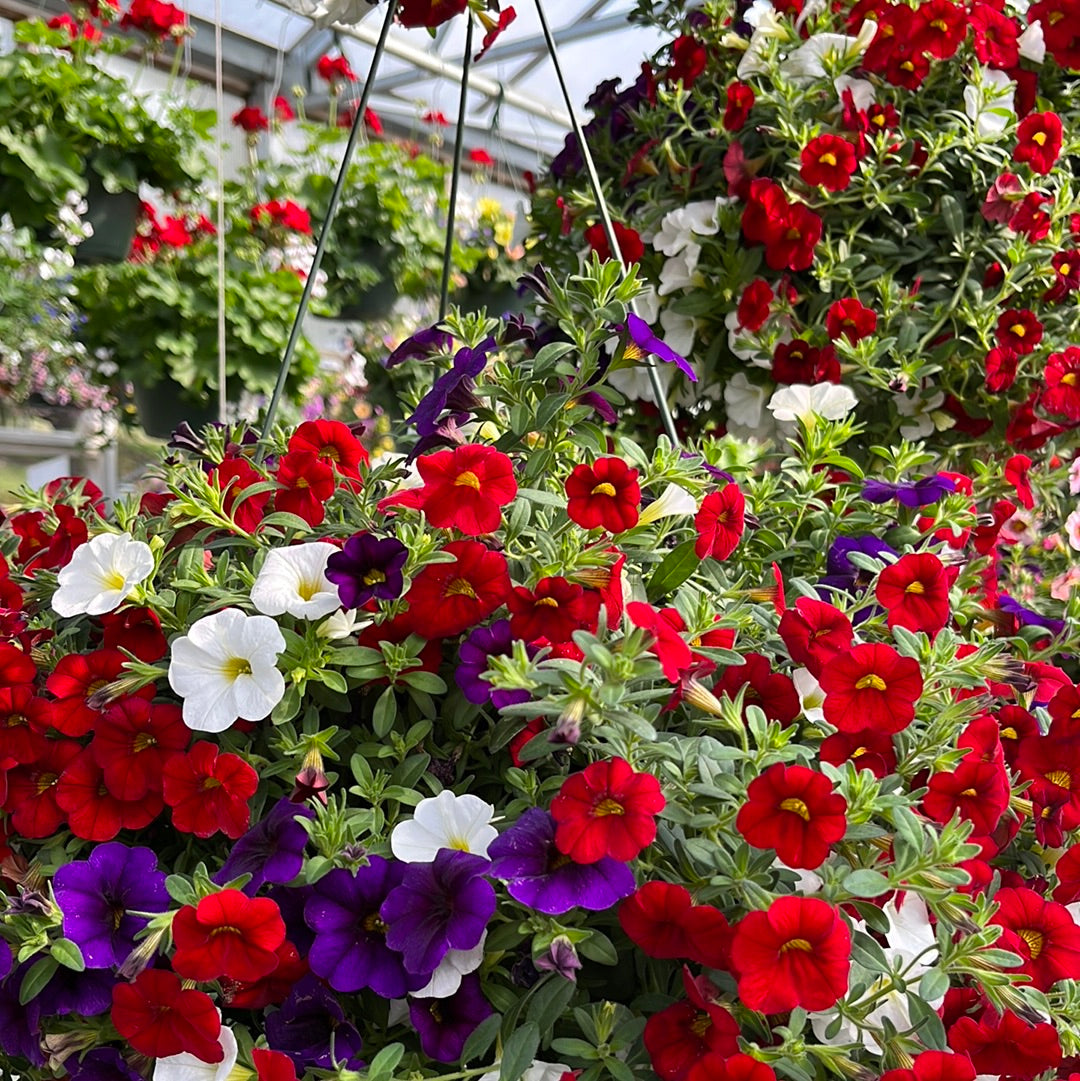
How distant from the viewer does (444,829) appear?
0.49m

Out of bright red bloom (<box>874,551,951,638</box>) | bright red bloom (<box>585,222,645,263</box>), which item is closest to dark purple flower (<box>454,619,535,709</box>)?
bright red bloom (<box>874,551,951,638</box>)

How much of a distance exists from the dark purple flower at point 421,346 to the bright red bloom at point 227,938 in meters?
0.35

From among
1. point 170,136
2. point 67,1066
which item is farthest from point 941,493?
point 170,136

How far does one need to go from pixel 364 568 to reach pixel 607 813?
7.2 inches

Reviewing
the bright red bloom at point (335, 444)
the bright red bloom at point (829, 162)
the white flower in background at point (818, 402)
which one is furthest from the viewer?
the bright red bloom at point (829, 162)

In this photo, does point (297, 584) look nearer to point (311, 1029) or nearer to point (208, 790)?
point (208, 790)

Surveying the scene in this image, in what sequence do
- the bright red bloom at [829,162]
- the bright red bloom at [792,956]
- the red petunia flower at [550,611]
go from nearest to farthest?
the bright red bloom at [792,956] → the red petunia flower at [550,611] → the bright red bloom at [829,162]


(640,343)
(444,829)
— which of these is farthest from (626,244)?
(444,829)

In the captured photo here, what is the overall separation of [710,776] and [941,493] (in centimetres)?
34

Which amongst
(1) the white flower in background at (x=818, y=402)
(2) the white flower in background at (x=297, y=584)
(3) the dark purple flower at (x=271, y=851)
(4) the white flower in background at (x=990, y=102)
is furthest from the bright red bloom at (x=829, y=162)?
(3) the dark purple flower at (x=271, y=851)

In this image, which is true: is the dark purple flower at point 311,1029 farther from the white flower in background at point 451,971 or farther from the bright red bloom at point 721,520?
the bright red bloom at point 721,520

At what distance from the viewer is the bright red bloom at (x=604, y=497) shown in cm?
54

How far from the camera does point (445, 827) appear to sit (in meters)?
0.49

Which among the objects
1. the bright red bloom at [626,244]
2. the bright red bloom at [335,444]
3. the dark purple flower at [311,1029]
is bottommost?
the dark purple flower at [311,1029]
